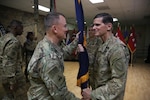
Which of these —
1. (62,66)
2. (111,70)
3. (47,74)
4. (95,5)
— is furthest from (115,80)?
(95,5)

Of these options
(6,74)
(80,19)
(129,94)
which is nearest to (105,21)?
(80,19)

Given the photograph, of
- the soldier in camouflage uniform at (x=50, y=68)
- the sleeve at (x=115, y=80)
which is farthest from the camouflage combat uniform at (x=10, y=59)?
the sleeve at (x=115, y=80)

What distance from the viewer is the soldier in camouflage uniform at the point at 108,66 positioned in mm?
1369

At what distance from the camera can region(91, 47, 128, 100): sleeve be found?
1358 mm

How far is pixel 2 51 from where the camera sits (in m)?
2.74

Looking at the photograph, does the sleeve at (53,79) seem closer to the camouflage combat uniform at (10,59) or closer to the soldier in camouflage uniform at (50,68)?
the soldier in camouflage uniform at (50,68)

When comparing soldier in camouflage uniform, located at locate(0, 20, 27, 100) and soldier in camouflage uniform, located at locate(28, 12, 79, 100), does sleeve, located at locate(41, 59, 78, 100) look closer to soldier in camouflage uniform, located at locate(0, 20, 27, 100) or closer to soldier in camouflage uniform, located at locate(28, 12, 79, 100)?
soldier in camouflage uniform, located at locate(28, 12, 79, 100)

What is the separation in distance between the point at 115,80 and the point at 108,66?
0.19 metres

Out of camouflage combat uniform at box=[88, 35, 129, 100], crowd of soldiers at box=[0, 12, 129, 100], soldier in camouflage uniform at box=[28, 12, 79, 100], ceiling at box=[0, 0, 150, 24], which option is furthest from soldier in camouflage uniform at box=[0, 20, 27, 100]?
ceiling at box=[0, 0, 150, 24]

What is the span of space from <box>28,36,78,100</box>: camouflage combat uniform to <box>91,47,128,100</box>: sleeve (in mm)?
251

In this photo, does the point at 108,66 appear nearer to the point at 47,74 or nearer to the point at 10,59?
the point at 47,74

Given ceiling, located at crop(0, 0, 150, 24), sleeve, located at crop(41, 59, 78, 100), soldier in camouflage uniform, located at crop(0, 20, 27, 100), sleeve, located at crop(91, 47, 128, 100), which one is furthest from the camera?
ceiling, located at crop(0, 0, 150, 24)

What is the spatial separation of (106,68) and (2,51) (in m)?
1.90

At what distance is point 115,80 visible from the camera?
1.36 metres
